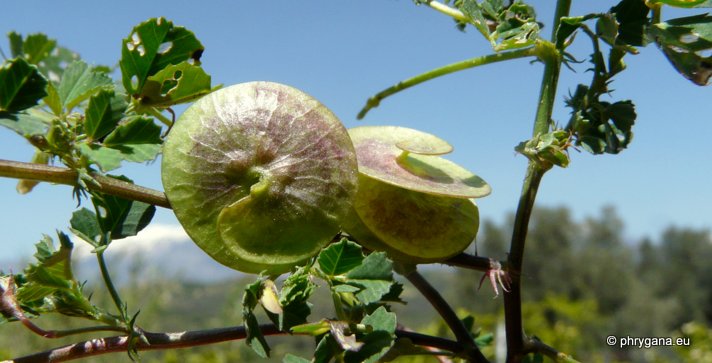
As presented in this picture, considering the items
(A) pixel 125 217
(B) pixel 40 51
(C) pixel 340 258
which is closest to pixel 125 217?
(A) pixel 125 217

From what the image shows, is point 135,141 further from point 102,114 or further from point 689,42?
point 689,42

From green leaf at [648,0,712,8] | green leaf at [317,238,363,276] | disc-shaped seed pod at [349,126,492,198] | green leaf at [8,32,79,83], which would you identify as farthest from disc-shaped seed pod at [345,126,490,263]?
green leaf at [8,32,79,83]

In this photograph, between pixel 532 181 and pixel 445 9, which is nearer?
pixel 532 181

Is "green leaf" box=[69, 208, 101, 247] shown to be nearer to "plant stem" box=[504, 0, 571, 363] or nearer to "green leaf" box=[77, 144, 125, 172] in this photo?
"green leaf" box=[77, 144, 125, 172]

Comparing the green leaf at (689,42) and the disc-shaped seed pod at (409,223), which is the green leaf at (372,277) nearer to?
the disc-shaped seed pod at (409,223)

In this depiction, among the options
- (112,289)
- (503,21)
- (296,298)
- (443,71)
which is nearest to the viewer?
(296,298)
